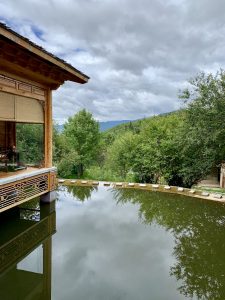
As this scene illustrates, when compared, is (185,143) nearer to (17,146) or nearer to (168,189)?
(168,189)

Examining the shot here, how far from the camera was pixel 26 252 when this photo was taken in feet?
17.0

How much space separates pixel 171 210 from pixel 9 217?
443cm

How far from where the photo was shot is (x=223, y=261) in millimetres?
4918

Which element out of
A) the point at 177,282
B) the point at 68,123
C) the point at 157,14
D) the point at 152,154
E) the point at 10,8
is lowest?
the point at 177,282

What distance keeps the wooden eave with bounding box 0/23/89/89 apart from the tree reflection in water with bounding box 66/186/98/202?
12.4 ft

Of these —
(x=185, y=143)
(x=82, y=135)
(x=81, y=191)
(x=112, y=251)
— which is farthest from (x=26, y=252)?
(x=82, y=135)

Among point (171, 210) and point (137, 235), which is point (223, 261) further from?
point (171, 210)

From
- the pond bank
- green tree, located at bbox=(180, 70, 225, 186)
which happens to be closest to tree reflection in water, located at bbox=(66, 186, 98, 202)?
the pond bank

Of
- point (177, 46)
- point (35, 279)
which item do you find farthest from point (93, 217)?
point (177, 46)

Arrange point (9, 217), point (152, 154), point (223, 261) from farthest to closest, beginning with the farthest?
point (152, 154), point (9, 217), point (223, 261)

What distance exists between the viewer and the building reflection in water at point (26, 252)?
3967mm

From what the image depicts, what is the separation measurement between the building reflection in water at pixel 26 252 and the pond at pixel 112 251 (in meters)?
0.01

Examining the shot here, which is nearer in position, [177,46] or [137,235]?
[137,235]

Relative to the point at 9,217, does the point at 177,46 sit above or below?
above
